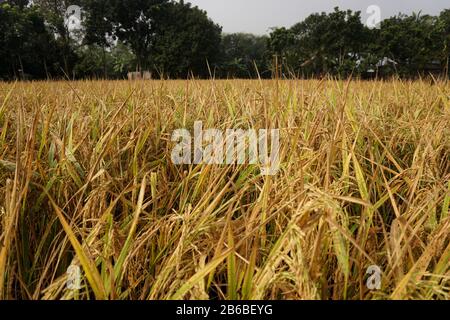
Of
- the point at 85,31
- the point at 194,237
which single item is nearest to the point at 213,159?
the point at 194,237

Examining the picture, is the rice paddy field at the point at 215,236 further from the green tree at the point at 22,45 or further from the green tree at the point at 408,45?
the green tree at the point at 408,45

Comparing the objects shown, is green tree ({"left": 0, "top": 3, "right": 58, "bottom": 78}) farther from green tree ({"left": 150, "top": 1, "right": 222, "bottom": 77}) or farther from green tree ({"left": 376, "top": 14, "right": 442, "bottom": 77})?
green tree ({"left": 376, "top": 14, "right": 442, "bottom": 77})

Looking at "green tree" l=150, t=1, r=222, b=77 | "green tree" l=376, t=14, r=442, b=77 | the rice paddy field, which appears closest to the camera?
the rice paddy field

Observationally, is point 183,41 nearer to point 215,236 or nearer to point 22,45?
point 22,45

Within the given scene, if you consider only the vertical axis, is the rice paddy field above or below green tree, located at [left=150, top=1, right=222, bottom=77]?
below

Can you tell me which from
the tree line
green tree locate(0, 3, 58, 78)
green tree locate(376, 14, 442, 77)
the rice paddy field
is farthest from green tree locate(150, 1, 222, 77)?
the rice paddy field

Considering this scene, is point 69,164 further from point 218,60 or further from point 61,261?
point 218,60

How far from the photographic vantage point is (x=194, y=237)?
61 cm

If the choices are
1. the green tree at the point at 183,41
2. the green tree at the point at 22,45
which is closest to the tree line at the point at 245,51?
the green tree at the point at 183,41

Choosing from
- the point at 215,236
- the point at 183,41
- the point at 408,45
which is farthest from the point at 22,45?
the point at 408,45

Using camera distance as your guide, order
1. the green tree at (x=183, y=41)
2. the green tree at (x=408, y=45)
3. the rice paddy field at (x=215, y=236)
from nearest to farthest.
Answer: the rice paddy field at (x=215, y=236) < the green tree at (x=408, y=45) < the green tree at (x=183, y=41)

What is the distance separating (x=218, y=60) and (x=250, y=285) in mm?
21714

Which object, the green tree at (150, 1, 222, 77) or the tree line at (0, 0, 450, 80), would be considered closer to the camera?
the tree line at (0, 0, 450, 80)

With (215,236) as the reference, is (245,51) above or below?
above
